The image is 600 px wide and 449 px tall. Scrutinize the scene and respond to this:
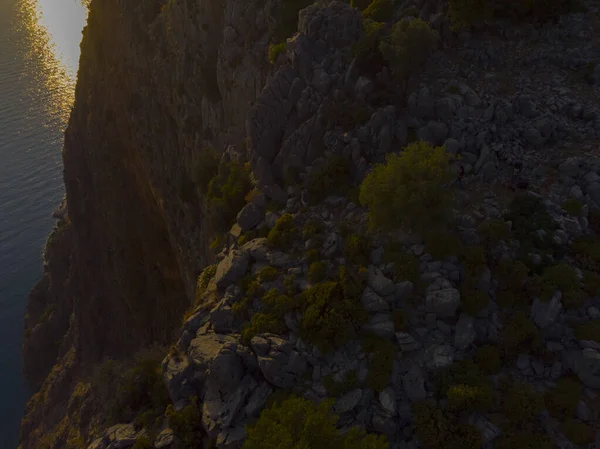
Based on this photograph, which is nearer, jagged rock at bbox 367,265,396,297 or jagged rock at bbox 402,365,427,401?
jagged rock at bbox 402,365,427,401

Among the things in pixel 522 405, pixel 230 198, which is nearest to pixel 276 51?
pixel 230 198

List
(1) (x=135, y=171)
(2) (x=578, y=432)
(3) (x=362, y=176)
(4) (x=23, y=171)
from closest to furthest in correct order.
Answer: (2) (x=578, y=432)
(3) (x=362, y=176)
(1) (x=135, y=171)
(4) (x=23, y=171)

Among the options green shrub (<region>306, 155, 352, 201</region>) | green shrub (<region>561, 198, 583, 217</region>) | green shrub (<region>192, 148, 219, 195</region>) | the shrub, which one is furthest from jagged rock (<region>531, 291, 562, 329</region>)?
green shrub (<region>192, 148, 219, 195</region>)

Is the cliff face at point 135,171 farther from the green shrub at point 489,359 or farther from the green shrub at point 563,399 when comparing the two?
the green shrub at point 563,399

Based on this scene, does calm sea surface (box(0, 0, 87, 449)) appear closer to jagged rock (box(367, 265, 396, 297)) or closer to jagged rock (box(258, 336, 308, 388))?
jagged rock (box(258, 336, 308, 388))

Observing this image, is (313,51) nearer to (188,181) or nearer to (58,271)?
(188,181)

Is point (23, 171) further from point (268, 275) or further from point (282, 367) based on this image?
point (282, 367)

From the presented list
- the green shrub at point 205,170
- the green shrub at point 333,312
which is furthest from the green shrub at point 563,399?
the green shrub at point 205,170
